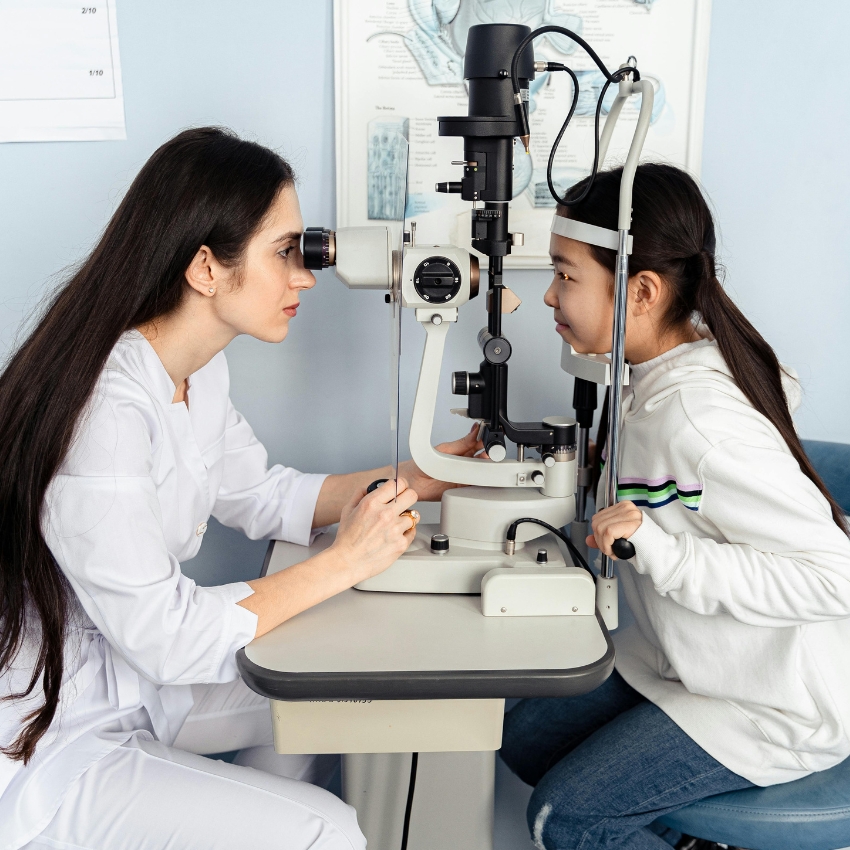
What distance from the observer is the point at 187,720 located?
4.13 feet

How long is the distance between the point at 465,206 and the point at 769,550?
821 millimetres

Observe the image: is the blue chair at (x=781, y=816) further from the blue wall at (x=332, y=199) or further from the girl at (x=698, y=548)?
the blue wall at (x=332, y=199)

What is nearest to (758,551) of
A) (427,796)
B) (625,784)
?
(625,784)

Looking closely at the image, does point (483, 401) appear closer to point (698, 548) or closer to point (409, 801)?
point (698, 548)

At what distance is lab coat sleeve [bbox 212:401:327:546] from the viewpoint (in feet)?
4.47

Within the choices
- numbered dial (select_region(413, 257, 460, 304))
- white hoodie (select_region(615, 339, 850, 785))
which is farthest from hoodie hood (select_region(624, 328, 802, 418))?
numbered dial (select_region(413, 257, 460, 304))

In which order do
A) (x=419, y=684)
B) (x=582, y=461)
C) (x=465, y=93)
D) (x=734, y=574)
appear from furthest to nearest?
(x=465, y=93) < (x=582, y=461) < (x=734, y=574) < (x=419, y=684)

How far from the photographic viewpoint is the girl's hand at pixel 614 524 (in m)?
1.05

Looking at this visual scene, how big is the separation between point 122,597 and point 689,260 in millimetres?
857

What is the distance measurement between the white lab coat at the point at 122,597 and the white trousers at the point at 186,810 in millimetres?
28

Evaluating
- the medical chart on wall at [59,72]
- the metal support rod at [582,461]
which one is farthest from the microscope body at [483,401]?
the medical chart on wall at [59,72]

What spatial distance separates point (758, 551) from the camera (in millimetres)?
1056

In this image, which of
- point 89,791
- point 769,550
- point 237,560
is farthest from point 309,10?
point 89,791

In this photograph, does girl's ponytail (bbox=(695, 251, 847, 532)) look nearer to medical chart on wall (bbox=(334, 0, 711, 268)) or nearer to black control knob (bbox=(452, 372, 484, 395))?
black control knob (bbox=(452, 372, 484, 395))
